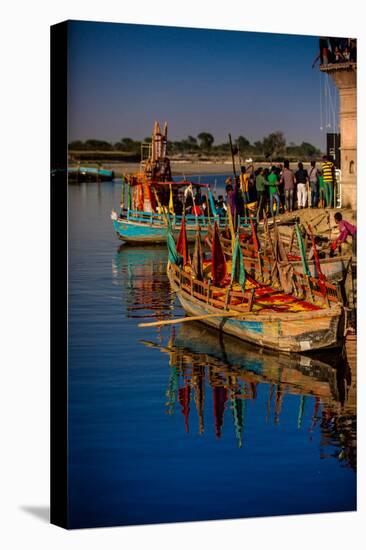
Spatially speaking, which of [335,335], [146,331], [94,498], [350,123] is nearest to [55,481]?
[94,498]

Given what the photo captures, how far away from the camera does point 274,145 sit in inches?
616

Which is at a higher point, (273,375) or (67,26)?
(67,26)

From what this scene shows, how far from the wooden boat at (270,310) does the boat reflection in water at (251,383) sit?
5.6 inches

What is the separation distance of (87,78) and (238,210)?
95.3 inches

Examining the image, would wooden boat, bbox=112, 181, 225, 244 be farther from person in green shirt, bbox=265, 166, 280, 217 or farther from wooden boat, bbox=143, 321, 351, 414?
wooden boat, bbox=143, 321, 351, 414

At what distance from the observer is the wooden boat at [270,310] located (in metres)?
16.0

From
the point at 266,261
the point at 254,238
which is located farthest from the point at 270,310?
the point at 254,238

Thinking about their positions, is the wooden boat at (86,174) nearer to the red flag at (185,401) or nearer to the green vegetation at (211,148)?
the green vegetation at (211,148)

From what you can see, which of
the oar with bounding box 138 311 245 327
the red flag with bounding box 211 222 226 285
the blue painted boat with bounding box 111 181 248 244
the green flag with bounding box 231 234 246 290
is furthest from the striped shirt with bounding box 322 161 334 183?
the oar with bounding box 138 311 245 327

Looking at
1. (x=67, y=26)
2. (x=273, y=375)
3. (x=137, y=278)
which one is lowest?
(x=273, y=375)

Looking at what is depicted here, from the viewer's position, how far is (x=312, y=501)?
1498cm

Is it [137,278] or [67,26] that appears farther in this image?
[137,278]

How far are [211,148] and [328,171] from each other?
4.54 feet

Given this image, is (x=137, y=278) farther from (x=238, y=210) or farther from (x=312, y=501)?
(x=312, y=501)
